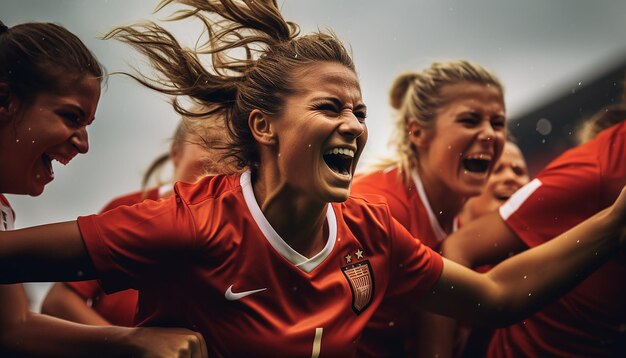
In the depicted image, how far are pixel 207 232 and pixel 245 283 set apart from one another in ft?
0.72

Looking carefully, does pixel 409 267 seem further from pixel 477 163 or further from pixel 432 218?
pixel 477 163

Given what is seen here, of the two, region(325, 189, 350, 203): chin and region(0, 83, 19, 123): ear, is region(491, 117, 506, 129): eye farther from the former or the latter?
region(0, 83, 19, 123): ear

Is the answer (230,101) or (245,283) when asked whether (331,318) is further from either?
(230,101)

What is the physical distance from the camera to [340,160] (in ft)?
9.57

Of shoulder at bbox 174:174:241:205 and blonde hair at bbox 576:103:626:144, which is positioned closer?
shoulder at bbox 174:174:241:205

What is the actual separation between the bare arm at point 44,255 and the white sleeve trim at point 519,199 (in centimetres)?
191

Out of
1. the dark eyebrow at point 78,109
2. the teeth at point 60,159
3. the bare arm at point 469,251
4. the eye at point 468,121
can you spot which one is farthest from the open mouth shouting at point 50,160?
the eye at point 468,121

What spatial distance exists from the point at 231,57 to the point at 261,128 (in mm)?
336

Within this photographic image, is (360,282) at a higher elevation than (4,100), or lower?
lower

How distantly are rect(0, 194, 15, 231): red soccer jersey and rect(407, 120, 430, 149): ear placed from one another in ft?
7.31

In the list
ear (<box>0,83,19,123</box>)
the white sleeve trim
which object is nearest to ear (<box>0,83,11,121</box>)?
ear (<box>0,83,19,123</box>)

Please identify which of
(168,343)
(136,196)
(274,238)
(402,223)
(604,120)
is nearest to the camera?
(168,343)

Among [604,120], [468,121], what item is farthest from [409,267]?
[604,120]

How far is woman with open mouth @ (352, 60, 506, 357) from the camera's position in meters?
3.93
